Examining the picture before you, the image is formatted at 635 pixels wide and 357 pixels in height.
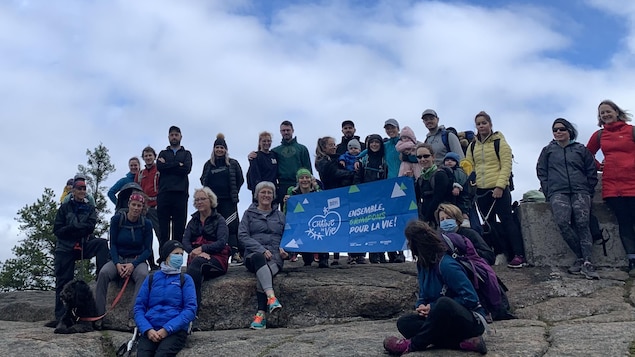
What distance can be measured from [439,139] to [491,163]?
104cm

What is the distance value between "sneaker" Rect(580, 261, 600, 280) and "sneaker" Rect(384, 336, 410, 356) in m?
4.34

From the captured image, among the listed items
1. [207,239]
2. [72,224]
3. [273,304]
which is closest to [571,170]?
[273,304]

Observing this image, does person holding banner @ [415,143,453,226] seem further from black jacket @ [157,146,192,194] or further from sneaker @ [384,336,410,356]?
black jacket @ [157,146,192,194]

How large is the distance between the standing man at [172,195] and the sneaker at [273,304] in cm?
319

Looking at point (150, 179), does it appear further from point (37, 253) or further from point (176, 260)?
point (37, 253)

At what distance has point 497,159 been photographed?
939 centimetres

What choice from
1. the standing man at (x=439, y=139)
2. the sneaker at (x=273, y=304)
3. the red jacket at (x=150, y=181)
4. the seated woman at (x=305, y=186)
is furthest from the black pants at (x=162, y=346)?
the standing man at (x=439, y=139)

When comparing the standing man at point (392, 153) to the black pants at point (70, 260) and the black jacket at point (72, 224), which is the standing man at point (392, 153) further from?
the black jacket at point (72, 224)

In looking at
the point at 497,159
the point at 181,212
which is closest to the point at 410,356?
the point at 497,159

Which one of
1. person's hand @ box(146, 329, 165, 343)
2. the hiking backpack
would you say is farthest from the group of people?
the hiking backpack

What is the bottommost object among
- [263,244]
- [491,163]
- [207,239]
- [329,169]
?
[263,244]

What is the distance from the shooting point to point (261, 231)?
9062 mm

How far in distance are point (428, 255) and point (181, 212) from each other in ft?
20.1

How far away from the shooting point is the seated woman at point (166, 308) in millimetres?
6609
